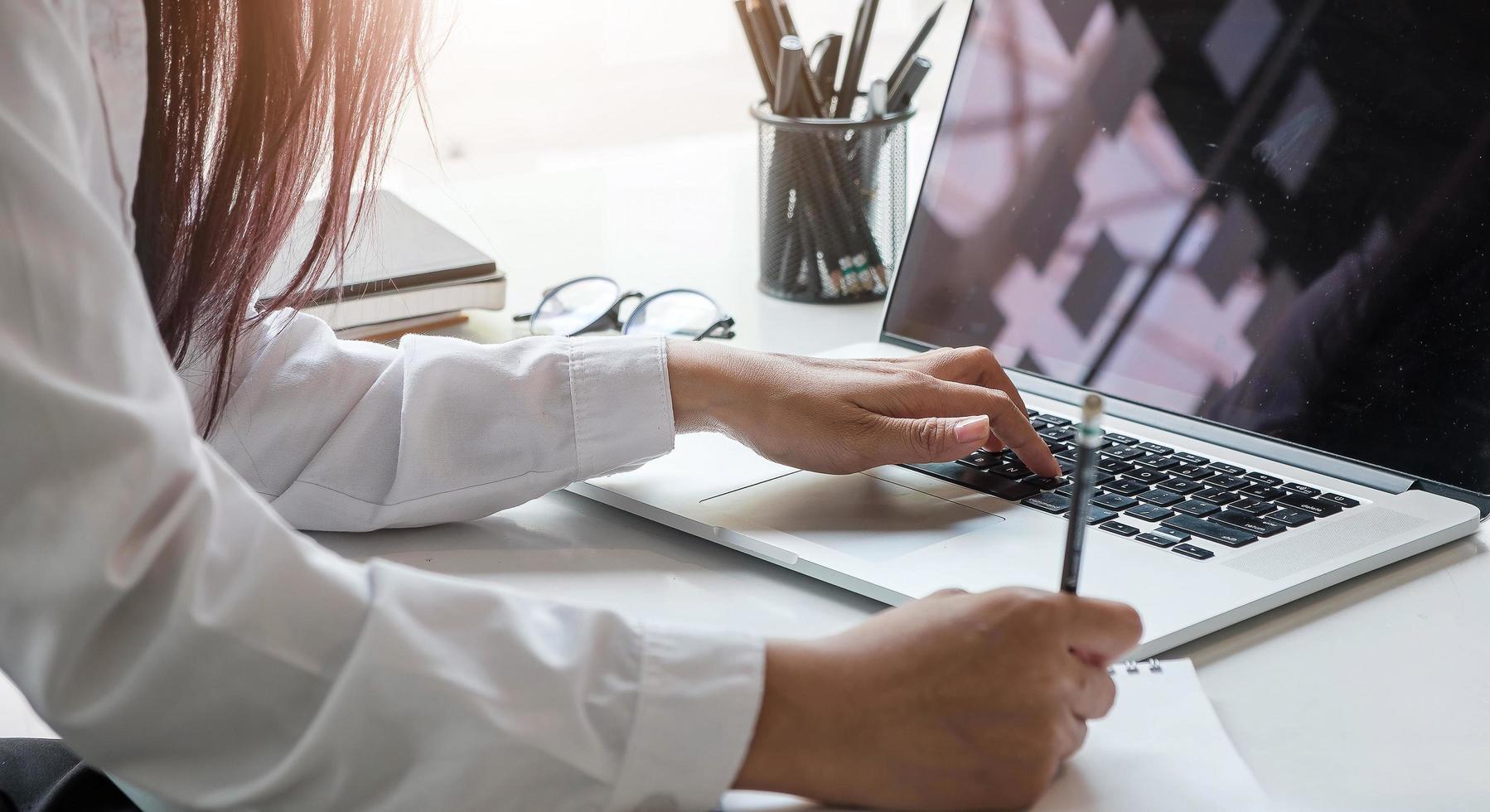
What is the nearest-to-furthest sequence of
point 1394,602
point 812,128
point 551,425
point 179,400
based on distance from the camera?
point 179,400, point 1394,602, point 551,425, point 812,128

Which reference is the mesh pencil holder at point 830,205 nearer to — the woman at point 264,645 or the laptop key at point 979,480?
the laptop key at point 979,480

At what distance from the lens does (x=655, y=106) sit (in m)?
2.45

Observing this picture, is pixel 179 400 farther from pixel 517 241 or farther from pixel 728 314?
pixel 517 241

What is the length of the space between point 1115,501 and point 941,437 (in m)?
0.10

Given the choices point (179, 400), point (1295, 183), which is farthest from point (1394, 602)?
point (179, 400)

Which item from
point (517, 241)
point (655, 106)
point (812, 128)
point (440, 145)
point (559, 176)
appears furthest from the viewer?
point (655, 106)

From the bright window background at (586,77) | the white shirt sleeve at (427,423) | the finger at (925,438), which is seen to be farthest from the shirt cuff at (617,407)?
the bright window background at (586,77)

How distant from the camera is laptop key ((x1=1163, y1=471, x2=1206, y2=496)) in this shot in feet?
2.50

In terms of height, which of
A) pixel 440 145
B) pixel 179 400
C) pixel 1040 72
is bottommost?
pixel 440 145

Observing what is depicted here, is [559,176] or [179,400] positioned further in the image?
[559,176]

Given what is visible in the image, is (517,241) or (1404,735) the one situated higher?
(1404,735)

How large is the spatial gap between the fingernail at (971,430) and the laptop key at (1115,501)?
0.07 m

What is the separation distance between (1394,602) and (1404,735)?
14cm

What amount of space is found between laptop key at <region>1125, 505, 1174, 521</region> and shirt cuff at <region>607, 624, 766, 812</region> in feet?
1.05
